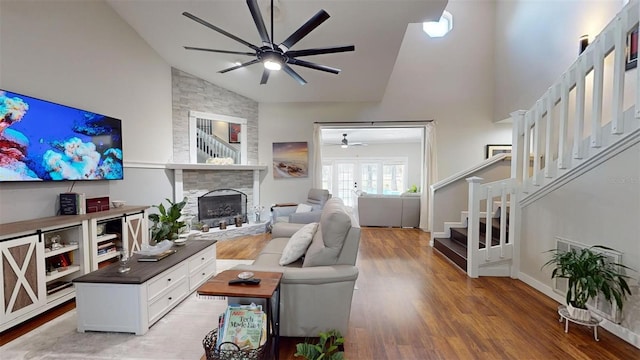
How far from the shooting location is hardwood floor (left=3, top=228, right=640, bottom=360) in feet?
6.28

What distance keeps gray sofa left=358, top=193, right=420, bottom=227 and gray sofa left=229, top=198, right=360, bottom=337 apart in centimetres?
437

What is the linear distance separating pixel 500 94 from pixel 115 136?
7046 millimetres

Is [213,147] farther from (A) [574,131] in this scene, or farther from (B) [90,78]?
(A) [574,131]

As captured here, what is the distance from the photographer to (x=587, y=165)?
96.0 inches

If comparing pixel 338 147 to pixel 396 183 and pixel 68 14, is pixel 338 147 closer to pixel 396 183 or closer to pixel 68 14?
pixel 396 183

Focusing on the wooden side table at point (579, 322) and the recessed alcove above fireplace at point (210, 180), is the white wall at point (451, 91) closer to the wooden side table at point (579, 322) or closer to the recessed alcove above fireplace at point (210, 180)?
the recessed alcove above fireplace at point (210, 180)

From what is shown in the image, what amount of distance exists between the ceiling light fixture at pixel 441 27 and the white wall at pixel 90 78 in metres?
5.43

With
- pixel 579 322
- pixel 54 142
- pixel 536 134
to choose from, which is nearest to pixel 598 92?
pixel 536 134

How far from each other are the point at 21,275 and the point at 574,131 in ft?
16.6

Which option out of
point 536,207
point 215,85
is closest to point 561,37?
point 536,207

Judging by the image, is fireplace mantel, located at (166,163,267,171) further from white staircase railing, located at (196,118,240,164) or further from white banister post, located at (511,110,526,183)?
white banister post, located at (511,110,526,183)

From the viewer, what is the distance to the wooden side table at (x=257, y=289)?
1.57m

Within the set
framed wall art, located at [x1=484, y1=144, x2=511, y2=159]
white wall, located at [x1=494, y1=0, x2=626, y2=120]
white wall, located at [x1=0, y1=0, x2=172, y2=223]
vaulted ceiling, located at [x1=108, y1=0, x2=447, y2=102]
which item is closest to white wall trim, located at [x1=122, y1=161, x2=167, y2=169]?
white wall, located at [x1=0, y1=0, x2=172, y2=223]

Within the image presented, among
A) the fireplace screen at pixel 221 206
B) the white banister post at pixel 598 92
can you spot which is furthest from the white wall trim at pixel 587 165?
the fireplace screen at pixel 221 206
